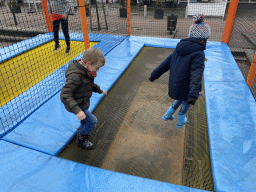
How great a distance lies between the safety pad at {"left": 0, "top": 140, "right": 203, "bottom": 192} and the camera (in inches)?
55.9

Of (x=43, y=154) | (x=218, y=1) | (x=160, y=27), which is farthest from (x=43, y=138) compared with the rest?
(x=218, y=1)

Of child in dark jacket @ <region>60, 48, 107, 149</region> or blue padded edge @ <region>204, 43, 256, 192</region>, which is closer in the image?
child in dark jacket @ <region>60, 48, 107, 149</region>

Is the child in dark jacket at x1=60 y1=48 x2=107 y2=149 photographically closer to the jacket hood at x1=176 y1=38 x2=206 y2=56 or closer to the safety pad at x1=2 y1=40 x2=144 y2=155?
the safety pad at x1=2 y1=40 x2=144 y2=155

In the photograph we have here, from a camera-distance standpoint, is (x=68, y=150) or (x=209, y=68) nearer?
(x=68, y=150)

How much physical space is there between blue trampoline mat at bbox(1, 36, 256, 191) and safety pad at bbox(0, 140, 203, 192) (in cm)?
5

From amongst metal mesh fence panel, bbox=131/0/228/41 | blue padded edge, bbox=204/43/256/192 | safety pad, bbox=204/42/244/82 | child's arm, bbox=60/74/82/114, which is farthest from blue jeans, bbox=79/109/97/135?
metal mesh fence panel, bbox=131/0/228/41

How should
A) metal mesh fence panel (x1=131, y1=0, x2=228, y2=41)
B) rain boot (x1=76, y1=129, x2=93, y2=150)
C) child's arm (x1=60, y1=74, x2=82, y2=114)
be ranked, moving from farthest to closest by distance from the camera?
metal mesh fence panel (x1=131, y1=0, x2=228, y2=41) < rain boot (x1=76, y1=129, x2=93, y2=150) < child's arm (x1=60, y1=74, x2=82, y2=114)

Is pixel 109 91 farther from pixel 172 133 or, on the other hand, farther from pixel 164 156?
pixel 164 156

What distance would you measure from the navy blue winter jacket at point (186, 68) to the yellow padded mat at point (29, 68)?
2188 mm

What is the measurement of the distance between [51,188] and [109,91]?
162 cm

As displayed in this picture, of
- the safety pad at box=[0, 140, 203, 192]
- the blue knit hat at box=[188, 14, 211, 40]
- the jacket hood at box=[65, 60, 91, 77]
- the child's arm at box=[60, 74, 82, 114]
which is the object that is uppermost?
the blue knit hat at box=[188, 14, 211, 40]

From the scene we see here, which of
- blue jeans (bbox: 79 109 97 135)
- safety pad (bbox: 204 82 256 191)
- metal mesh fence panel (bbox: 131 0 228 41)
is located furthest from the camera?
metal mesh fence panel (bbox: 131 0 228 41)

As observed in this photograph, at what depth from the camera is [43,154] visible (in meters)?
1.70

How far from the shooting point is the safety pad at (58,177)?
1420mm
